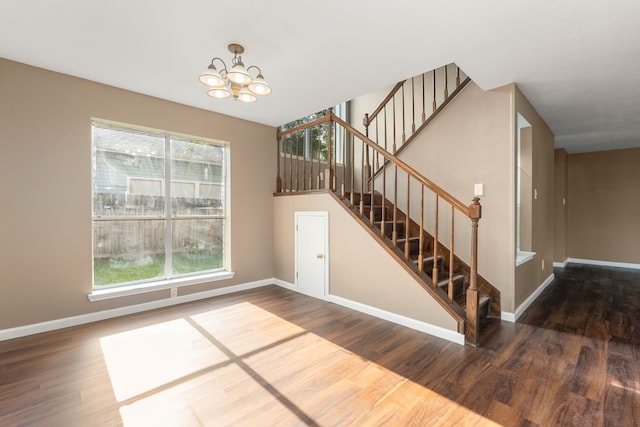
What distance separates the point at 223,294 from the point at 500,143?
393cm

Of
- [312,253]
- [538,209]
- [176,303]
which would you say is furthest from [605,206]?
[176,303]

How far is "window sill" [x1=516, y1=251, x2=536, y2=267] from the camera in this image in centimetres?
332

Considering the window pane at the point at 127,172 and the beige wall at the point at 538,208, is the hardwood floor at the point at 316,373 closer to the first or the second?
the beige wall at the point at 538,208

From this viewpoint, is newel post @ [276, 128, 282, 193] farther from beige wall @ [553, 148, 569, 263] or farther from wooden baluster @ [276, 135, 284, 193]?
beige wall @ [553, 148, 569, 263]

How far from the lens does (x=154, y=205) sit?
3.64m

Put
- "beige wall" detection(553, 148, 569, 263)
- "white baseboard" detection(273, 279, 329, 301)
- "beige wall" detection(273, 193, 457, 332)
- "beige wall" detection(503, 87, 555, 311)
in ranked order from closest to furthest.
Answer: "beige wall" detection(273, 193, 457, 332)
"beige wall" detection(503, 87, 555, 311)
"white baseboard" detection(273, 279, 329, 301)
"beige wall" detection(553, 148, 569, 263)

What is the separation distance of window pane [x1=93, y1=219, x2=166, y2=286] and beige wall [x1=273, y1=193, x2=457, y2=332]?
1.80 m

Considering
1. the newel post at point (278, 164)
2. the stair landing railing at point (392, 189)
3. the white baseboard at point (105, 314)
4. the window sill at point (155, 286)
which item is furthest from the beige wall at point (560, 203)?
the window sill at point (155, 286)

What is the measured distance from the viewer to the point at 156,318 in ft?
10.5

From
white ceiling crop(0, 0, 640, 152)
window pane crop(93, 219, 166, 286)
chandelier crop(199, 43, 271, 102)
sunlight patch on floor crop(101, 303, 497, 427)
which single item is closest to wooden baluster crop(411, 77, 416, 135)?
white ceiling crop(0, 0, 640, 152)

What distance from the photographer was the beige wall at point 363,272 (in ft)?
9.49

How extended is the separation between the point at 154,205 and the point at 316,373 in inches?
112

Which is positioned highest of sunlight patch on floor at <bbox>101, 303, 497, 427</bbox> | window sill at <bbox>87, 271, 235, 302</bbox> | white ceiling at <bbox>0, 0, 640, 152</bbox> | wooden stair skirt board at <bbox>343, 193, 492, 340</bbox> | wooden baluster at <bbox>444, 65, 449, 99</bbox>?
wooden baluster at <bbox>444, 65, 449, 99</bbox>

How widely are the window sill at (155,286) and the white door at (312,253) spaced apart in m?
1.01
